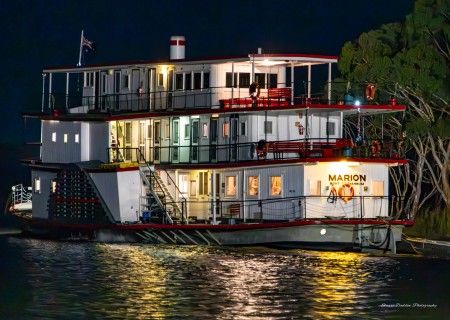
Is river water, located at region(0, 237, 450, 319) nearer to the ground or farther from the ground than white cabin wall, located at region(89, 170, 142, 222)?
nearer to the ground

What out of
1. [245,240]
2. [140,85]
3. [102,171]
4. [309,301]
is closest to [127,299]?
[309,301]

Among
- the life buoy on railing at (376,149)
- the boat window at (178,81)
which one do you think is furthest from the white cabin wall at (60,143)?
the life buoy on railing at (376,149)

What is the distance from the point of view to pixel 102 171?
60.1m

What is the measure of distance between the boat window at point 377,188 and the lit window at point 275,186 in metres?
3.61

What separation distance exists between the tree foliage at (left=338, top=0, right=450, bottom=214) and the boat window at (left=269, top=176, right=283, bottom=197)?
9430 millimetres

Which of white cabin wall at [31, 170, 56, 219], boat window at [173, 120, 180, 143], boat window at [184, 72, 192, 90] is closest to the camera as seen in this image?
boat window at [173, 120, 180, 143]

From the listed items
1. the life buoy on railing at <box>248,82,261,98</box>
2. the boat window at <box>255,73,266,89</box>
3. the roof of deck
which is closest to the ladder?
the roof of deck

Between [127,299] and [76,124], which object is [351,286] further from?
[76,124]

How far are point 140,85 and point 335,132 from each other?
8.59 m

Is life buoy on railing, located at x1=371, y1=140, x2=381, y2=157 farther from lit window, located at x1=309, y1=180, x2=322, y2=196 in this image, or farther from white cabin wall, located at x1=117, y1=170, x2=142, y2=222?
white cabin wall, located at x1=117, y1=170, x2=142, y2=222

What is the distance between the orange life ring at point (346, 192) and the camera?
2233 inches

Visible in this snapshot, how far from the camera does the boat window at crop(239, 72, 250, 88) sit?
60594 millimetres

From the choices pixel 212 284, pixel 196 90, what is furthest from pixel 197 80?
pixel 212 284

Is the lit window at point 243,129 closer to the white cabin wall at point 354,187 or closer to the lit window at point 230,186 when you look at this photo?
the lit window at point 230,186
